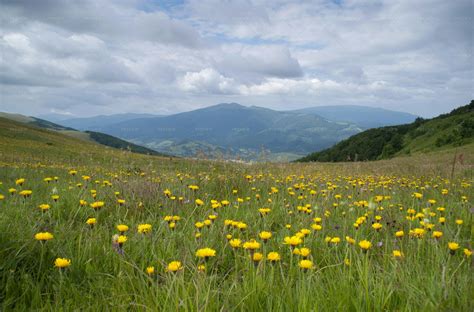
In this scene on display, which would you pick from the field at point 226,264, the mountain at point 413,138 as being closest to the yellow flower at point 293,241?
the field at point 226,264

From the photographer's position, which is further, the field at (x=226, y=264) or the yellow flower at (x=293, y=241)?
the yellow flower at (x=293, y=241)

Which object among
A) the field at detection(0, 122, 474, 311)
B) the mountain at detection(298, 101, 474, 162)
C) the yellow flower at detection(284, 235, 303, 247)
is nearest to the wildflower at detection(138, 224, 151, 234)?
the field at detection(0, 122, 474, 311)

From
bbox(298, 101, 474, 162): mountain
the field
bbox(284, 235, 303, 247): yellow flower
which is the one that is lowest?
the field

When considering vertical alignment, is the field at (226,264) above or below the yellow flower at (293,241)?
below

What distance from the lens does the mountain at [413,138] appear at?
60.6m

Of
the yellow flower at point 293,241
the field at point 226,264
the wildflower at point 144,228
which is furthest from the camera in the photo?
the wildflower at point 144,228

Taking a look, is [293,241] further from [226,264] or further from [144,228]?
[144,228]

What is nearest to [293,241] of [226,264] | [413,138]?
[226,264]

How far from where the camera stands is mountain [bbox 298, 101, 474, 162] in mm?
60625

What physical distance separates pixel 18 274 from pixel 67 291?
54 cm

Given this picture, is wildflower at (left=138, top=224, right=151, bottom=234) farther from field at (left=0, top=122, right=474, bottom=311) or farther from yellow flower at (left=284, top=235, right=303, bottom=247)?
yellow flower at (left=284, top=235, right=303, bottom=247)

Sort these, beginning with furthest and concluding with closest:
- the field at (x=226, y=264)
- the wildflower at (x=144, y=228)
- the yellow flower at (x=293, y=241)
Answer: the wildflower at (x=144, y=228), the yellow flower at (x=293, y=241), the field at (x=226, y=264)

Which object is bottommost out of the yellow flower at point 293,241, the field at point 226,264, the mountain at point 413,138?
the field at point 226,264

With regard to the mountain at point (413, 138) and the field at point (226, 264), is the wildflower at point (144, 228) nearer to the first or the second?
the field at point (226, 264)
